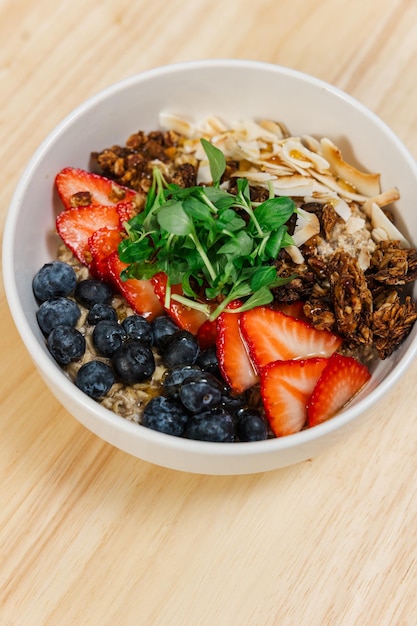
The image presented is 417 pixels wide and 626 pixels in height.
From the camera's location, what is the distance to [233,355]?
1153 millimetres

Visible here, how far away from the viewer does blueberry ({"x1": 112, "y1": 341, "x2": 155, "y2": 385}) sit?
1.11m

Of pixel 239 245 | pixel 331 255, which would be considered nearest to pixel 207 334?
pixel 239 245

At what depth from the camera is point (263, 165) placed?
4.43ft

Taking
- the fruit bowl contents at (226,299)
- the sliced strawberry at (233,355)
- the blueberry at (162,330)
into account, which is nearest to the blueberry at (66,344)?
the fruit bowl contents at (226,299)

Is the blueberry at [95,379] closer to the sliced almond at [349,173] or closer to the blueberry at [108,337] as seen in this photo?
the blueberry at [108,337]

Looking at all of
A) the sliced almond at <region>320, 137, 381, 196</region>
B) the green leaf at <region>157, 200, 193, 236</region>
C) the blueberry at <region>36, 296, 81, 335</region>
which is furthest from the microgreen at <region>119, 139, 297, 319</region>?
the sliced almond at <region>320, 137, 381, 196</region>

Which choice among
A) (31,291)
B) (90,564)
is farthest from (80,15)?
(90,564)

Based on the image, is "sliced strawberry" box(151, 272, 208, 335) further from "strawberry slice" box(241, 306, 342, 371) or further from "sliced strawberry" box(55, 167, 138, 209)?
"sliced strawberry" box(55, 167, 138, 209)

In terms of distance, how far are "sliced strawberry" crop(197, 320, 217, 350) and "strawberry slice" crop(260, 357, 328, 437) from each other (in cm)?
11

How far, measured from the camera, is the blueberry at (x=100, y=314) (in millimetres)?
1188

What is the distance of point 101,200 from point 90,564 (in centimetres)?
65

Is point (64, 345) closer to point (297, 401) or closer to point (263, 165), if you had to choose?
point (297, 401)

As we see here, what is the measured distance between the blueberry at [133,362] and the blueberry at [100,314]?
3.1 inches

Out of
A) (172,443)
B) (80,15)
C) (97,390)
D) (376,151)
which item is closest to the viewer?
(172,443)
